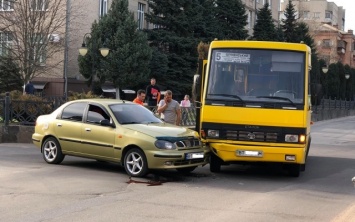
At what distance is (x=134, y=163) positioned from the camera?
11398 millimetres

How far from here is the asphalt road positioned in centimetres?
821

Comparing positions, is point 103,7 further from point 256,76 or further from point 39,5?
point 256,76

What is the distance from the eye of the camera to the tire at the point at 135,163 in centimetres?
1123

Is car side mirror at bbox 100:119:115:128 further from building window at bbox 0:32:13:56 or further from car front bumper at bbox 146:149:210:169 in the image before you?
building window at bbox 0:32:13:56

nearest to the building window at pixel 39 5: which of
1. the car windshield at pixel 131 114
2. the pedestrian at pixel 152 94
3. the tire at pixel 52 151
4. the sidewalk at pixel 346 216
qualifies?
the pedestrian at pixel 152 94

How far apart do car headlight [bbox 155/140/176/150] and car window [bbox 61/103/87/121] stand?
222cm

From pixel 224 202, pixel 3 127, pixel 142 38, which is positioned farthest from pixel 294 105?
pixel 142 38

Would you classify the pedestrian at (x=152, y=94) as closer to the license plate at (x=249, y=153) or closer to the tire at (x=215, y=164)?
the tire at (x=215, y=164)

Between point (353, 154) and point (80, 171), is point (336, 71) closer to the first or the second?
point (353, 154)

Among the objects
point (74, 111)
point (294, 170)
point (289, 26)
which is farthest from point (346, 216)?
A: point (289, 26)

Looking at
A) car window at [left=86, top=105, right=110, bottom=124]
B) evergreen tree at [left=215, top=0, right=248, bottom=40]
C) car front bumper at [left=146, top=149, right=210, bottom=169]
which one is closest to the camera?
car front bumper at [left=146, top=149, right=210, bottom=169]

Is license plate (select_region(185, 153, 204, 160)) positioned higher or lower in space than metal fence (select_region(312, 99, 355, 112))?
lower

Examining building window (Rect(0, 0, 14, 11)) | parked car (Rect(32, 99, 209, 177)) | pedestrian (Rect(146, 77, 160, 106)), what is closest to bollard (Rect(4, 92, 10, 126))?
pedestrian (Rect(146, 77, 160, 106))

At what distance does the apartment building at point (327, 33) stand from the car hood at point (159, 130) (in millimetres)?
73496
